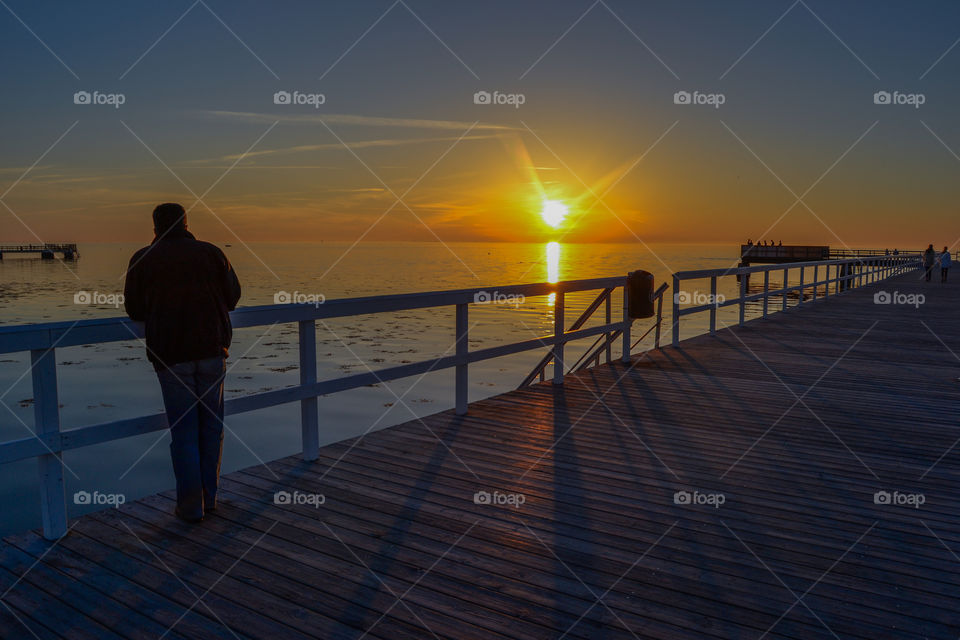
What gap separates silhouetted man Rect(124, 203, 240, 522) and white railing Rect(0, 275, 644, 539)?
0.58ft

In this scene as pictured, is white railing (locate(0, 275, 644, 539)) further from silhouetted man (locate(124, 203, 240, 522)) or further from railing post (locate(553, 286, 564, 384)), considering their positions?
railing post (locate(553, 286, 564, 384))

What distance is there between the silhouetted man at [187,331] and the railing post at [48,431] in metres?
0.52

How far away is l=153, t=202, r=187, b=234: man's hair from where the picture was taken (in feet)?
13.6

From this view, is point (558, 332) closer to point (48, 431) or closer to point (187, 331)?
point (187, 331)

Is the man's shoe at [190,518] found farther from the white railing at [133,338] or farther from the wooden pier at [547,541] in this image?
the white railing at [133,338]

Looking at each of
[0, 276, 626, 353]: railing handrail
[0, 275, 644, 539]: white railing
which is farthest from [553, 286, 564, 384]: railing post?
[0, 275, 644, 539]: white railing

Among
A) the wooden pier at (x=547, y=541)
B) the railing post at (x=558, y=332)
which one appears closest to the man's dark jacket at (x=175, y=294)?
the wooden pier at (x=547, y=541)

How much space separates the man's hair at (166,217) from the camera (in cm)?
414

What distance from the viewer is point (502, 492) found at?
4.87m

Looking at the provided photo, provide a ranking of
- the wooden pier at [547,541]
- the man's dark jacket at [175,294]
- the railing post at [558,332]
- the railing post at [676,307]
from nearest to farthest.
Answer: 1. the wooden pier at [547,541]
2. the man's dark jacket at [175,294]
3. the railing post at [558,332]
4. the railing post at [676,307]

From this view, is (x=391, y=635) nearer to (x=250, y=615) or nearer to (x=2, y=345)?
(x=250, y=615)

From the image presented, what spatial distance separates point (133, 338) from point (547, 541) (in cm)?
276

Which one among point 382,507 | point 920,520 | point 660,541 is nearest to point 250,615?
point 382,507

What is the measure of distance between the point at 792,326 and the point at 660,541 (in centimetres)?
1305
